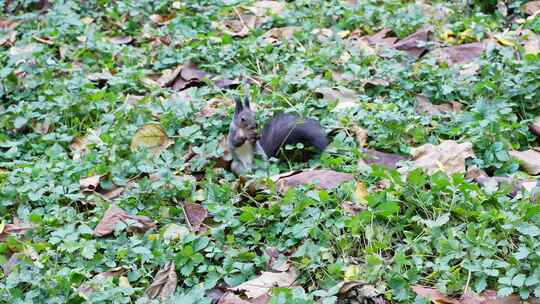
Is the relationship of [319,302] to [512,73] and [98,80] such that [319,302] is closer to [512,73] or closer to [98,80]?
[512,73]

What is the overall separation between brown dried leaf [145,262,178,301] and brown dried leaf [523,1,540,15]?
4269mm

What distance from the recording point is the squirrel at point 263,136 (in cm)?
549

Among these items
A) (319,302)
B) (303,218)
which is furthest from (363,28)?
Result: (319,302)

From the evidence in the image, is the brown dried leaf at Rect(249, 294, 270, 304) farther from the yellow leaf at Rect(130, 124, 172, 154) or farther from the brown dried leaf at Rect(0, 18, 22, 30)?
the brown dried leaf at Rect(0, 18, 22, 30)

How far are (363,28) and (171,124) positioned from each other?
2.21 m

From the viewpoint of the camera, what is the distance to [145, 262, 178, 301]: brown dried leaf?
14.4 ft

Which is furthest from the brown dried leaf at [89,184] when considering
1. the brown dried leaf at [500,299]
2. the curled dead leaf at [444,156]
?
the brown dried leaf at [500,299]

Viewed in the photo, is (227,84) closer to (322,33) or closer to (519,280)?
(322,33)

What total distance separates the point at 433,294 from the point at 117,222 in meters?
1.72

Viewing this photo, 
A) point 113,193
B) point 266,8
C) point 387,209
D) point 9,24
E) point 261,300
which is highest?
point 387,209

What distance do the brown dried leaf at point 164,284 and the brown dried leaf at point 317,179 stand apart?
916 mm

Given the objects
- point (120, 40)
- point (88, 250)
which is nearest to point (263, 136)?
point (88, 250)

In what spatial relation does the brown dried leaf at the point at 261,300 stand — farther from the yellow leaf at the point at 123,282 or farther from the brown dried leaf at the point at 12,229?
the brown dried leaf at the point at 12,229

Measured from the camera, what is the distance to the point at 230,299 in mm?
4234
